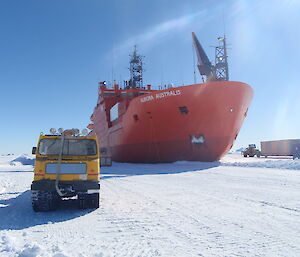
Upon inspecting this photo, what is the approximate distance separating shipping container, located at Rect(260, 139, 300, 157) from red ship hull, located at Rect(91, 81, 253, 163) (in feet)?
57.7

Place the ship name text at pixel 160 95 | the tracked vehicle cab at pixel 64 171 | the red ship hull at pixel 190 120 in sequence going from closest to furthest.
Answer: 1. the tracked vehicle cab at pixel 64 171
2. the red ship hull at pixel 190 120
3. the ship name text at pixel 160 95

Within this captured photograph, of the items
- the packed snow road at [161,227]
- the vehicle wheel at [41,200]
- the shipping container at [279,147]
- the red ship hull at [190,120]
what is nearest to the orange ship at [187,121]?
the red ship hull at [190,120]

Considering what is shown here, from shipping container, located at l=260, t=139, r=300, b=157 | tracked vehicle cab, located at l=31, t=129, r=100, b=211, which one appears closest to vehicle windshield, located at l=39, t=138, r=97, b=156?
tracked vehicle cab, located at l=31, t=129, r=100, b=211

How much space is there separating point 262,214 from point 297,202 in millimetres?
1761

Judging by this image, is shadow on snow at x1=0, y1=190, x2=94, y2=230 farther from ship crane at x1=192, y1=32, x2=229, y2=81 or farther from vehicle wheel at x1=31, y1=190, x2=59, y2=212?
ship crane at x1=192, y1=32, x2=229, y2=81

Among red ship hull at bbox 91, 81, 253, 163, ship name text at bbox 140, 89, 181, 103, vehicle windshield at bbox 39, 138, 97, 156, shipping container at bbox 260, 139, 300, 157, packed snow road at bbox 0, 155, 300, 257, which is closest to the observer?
packed snow road at bbox 0, 155, 300, 257

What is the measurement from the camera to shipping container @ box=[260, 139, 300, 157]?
35125 mm

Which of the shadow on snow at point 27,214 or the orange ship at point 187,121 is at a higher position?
the orange ship at point 187,121

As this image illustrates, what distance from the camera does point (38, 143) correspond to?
21.2 ft

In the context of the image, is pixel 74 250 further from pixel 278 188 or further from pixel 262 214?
pixel 278 188

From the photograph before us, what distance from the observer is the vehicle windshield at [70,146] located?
6.51 meters

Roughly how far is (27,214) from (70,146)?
73.6 inches

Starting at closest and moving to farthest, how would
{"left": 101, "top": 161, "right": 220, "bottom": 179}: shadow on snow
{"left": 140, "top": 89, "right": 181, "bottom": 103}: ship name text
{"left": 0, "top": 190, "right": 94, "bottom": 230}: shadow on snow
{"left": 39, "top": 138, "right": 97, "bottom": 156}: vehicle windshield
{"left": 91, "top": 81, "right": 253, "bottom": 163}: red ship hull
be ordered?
{"left": 0, "top": 190, "right": 94, "bottom": 230}: shadow on snow
{"left": 39, "top": 138, "right": 97, "bottom": 156}: vehicle windshield
{"left": 101, "top": 161, "right": 220, "bottom": 179}: shadow on snow
{"left": 91, "top": 81, "right": 253, "bottom": 163}: red ship hull
{"left": 140, "top": 89, "right": 181, "bottom": 103}: ship name text

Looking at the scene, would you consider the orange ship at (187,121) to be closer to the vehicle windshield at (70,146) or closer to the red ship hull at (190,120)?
the red ship hull at (190,120)
